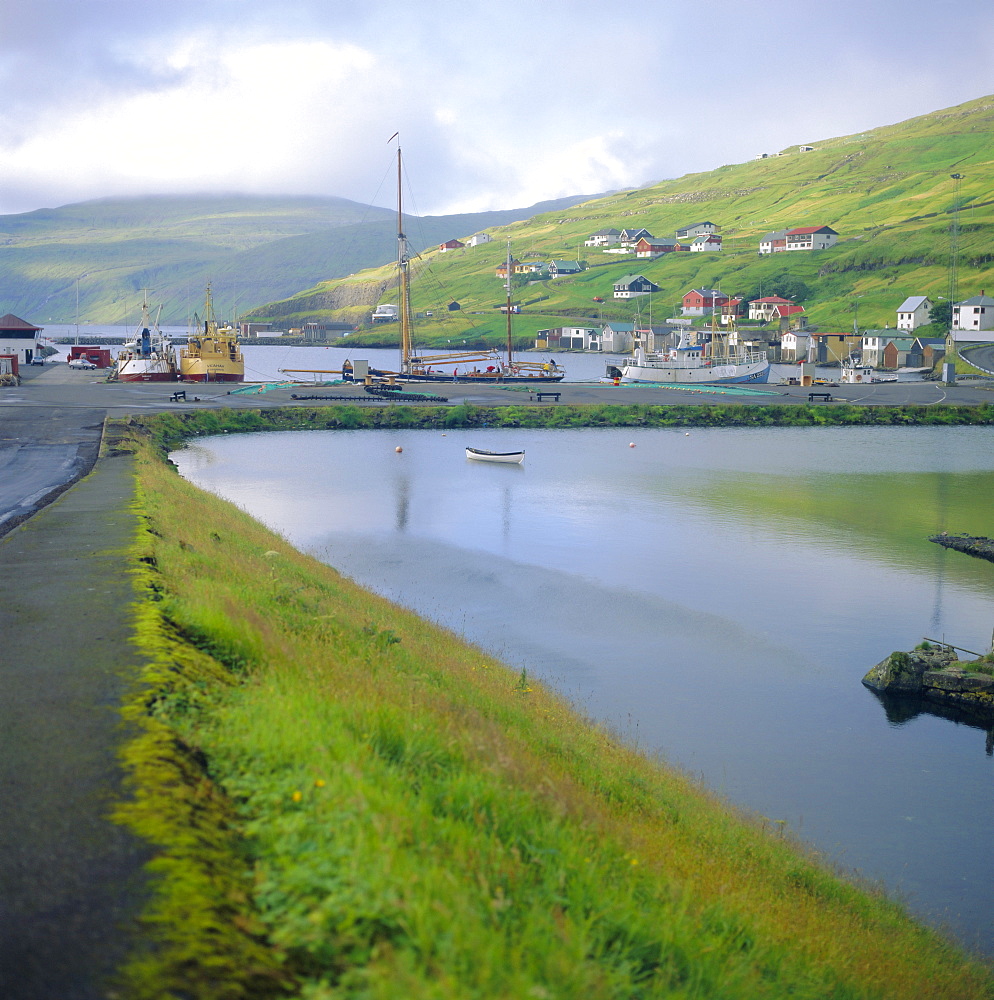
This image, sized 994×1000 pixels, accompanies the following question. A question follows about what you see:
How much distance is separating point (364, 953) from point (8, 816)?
3.15m

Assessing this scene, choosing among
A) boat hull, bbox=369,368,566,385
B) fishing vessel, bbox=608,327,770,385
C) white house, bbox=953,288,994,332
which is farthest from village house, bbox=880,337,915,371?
boat hull, bbox=369,368,566,385

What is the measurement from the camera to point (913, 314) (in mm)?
139500

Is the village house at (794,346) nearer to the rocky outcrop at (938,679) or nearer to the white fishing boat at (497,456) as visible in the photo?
the white fishing boat at (497,456)

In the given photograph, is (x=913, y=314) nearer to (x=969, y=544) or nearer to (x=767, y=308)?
(x=767, y=308)

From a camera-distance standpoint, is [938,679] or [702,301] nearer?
[938,679]

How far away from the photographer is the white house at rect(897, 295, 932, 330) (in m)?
140

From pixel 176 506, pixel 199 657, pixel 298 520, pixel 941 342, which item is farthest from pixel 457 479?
pixel 941 342

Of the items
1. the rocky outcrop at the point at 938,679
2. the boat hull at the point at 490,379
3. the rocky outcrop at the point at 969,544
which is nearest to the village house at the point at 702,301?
the boat hull at the point at 490,379

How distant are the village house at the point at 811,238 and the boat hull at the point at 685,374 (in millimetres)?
100289

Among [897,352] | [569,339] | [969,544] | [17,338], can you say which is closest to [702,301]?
[569,339]

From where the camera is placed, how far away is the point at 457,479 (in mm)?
49562

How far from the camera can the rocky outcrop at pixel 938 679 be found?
19.7 metres

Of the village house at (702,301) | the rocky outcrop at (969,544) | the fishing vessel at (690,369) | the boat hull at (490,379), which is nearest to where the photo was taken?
the rocky outcrop at (969,544)

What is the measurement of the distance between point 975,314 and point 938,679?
426 feet
